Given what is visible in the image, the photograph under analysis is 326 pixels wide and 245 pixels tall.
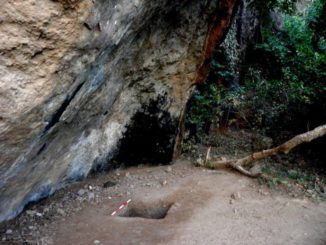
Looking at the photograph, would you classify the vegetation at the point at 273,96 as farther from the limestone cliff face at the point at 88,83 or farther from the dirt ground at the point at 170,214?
the dirt ground at the point at 170,214

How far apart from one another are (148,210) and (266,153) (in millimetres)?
2575

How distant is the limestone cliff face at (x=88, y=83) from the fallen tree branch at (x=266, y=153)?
1.09 m

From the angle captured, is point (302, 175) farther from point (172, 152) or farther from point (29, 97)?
point (29, 97)

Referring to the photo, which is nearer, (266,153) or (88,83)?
(88,83)

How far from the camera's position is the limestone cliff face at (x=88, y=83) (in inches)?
124

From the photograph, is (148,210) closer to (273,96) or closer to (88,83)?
(88,83)

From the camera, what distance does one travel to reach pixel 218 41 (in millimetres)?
7695

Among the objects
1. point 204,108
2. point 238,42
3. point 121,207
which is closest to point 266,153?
point 204,108

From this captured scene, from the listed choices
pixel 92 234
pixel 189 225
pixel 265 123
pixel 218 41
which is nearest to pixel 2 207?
pixel 92 234

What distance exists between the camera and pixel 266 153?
7.12 meters

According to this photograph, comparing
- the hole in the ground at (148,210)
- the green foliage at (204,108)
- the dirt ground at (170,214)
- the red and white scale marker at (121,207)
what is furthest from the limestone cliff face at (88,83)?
the green foliage at (204,108)

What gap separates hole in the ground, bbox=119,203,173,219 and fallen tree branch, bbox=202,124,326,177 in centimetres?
180

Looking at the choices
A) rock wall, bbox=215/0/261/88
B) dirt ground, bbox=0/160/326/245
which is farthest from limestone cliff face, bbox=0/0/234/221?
rock wall, bbox=215/0/261/88

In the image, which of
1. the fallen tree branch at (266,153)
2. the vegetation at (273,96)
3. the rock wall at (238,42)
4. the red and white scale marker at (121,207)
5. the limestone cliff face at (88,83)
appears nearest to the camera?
the limestone cliff face at (88,83)
